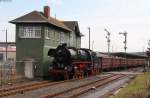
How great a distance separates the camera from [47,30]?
42000 millimetres

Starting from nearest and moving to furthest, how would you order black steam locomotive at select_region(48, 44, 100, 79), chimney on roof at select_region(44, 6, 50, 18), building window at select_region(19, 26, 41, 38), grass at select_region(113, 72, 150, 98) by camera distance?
grass at select_region(113, 72, 150, 98)
black steam locomotive at select_region(48, 44, 100, 79)
building window at select_region(19, 26, 41, 38)
chimney on roof at select_region(44, 6, 50, 18)

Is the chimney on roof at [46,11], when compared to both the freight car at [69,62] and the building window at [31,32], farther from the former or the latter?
the freight car at [69,62]

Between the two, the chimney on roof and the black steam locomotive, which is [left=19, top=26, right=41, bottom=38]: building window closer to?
the chimney on roof

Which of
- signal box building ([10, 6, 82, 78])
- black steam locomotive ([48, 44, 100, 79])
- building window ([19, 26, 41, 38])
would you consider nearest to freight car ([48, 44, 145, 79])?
black steam locomotive ([48, 44, 100, 79])

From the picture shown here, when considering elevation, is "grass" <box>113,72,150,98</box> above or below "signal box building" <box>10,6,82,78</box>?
below

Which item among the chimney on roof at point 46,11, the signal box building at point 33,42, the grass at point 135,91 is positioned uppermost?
the chimney on roof at point 46,11

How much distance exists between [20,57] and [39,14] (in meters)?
5.33

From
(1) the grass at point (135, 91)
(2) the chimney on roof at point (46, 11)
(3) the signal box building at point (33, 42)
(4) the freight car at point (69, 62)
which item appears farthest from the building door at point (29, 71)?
(1) the grass at point (135, 91)

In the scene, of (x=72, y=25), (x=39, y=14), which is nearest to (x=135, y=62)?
(x=72, y=25)

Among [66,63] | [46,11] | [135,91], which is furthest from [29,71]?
[135,91]

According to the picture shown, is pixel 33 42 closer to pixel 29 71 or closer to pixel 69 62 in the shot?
pixel 29 71

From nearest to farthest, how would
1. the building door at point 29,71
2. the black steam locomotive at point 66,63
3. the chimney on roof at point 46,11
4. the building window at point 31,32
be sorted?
the black steam locomotive at point 66,63 → the building door at point 29,71 → the building window at point 31,32 → the chimney on roof at point 46,11

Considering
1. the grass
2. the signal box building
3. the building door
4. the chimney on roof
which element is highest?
the chimney on roof

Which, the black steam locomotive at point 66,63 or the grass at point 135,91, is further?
the black steam locomotive at point 66,63
